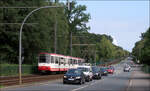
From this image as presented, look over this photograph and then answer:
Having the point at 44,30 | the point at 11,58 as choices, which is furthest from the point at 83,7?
the point at 11,58

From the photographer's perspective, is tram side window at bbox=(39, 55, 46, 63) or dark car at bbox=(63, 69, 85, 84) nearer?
dark car at bbox=(63, 69, 85, 84)

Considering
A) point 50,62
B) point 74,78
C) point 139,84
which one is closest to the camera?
point 74,78

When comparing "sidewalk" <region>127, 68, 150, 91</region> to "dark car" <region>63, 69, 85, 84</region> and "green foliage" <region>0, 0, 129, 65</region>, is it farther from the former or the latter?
"green foliage" <region>0, 0, 129, 65</region>

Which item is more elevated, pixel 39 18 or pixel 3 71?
pixel 39 18

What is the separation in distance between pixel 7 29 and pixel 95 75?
19778 mm

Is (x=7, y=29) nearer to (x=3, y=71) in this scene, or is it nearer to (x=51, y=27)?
(x=3, y=71)

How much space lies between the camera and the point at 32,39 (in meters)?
58.8

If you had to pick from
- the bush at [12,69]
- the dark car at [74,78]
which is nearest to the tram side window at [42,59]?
the bush at [12,69]

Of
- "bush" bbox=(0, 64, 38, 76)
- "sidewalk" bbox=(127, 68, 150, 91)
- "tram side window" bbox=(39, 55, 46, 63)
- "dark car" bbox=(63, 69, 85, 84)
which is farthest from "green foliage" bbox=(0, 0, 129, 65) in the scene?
"dark car" bbox=(63, 69, 85, 84)

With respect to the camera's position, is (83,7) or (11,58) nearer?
(11,58)

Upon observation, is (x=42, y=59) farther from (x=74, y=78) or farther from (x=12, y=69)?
(x=74, y=78)

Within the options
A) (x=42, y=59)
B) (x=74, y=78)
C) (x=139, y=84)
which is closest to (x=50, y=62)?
(x=42, y=59)

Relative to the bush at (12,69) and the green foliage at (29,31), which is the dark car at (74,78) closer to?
the bush at (12,69)

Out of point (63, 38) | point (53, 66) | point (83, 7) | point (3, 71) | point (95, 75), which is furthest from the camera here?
point (83, 7)
